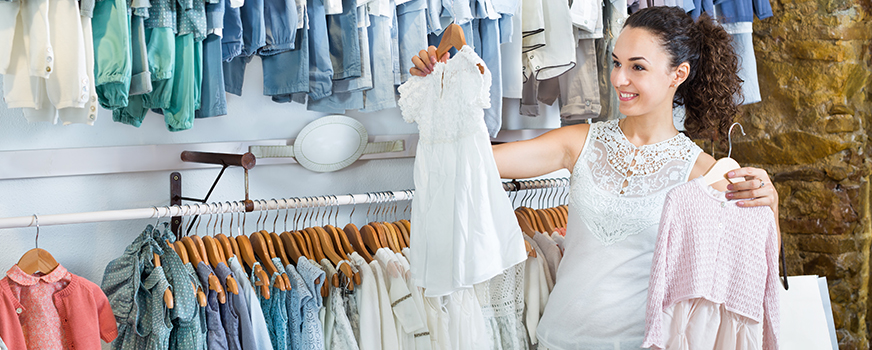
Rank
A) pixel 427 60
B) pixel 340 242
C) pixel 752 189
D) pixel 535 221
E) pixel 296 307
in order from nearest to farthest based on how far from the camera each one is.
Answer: pixel 752 189 < pixel 427 60 < pixel 296 307 < pixel 340 242 < pixel 535 221

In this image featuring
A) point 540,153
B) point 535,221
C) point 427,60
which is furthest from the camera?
point 535,221

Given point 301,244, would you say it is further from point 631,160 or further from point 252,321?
point 631,160

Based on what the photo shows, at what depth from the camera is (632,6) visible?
245 cm

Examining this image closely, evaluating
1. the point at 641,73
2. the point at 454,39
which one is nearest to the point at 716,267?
the point at 641,73

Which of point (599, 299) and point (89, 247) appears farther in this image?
point (89, 247)

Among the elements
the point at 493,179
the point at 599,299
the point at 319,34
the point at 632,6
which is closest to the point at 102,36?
the point at 319,34

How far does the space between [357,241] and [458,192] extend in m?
0.64

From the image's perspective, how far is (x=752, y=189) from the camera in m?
1.34

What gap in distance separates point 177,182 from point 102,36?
62cm

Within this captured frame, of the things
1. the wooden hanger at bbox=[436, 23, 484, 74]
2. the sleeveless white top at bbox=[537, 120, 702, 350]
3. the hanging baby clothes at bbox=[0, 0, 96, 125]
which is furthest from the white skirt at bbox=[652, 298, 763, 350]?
the hanging baby clothes at bbox=[0, 0, 96, 125]

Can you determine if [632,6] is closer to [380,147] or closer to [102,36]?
[380,147]

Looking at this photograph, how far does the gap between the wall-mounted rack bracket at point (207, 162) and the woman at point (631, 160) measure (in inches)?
22.5

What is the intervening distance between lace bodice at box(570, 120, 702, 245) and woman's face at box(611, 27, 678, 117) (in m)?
0.11

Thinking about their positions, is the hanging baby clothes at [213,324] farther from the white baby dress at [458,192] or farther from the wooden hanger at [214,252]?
the white baby dress at [458,192]
